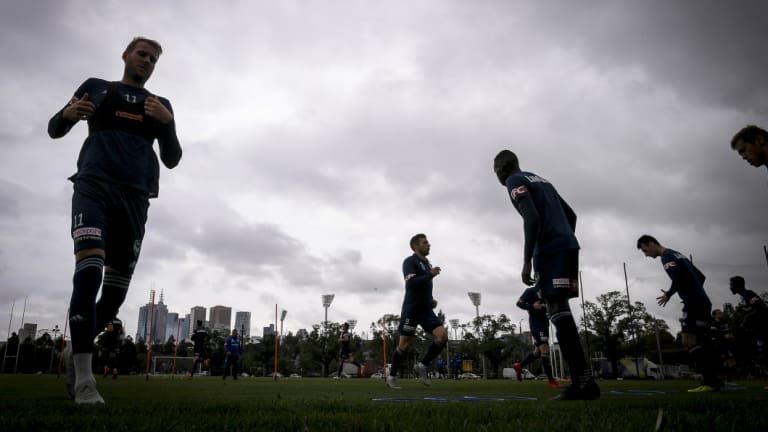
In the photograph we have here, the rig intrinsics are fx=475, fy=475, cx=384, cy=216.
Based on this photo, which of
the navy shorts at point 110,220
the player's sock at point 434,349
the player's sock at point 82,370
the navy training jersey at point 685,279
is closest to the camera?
the player's sock at point 82,370

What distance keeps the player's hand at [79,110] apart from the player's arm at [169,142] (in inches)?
21.4

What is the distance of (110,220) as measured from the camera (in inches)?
139

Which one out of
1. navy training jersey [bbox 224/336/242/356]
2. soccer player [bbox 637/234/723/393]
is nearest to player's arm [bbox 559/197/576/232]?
soccer player [bbox 637/234/723/393]

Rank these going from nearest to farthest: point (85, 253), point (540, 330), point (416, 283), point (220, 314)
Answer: point (85, 253) < point (416, 283) < point (540, 330) < point (220, 314)

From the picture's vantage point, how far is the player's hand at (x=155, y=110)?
371 cm

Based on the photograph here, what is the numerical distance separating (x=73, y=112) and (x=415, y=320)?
657cm

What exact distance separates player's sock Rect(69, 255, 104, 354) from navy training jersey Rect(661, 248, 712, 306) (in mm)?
7223

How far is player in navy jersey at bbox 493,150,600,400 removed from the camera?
4.07 m

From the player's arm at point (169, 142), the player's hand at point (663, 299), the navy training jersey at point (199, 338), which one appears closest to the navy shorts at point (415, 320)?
the player's hand at point (663, 299)

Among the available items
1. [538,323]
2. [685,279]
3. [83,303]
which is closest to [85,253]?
[83,303]

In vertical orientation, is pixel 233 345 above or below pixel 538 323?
below

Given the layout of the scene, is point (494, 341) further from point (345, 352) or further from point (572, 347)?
point (572, 347)

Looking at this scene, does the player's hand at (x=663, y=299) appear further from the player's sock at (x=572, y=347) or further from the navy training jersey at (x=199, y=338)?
the navy training jersey at (x=199, y=338)

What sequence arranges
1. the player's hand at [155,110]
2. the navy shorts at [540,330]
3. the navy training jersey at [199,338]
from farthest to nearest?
the navy training jersey at [199,338], the navy shorts at [540,330], the player's hand at [155,110]
